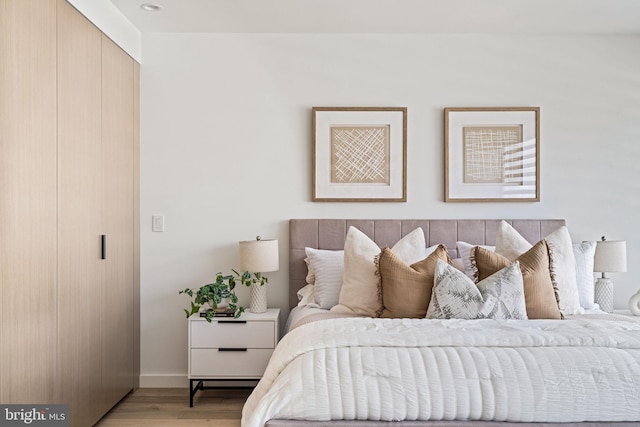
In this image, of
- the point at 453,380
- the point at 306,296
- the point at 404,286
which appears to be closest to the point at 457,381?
the point at 453,380

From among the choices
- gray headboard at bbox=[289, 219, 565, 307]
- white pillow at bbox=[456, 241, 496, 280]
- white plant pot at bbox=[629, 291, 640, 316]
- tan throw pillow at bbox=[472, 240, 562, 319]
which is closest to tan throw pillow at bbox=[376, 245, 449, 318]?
tan throw pillow at bbox=[472, 240, 562, 319]

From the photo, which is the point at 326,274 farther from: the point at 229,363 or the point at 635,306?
the point at 635,306

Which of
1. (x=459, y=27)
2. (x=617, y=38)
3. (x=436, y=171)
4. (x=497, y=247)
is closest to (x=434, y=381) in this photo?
(x=497, y=247)

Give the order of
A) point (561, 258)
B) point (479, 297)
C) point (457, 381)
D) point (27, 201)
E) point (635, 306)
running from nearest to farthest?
1. point (457, 381)
2. point (27, 201)
3. point (479, 297)
4. point (561, 258)
5. point (635, 306)

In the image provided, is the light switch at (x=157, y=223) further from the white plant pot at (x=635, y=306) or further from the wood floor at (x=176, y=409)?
the white plant pot at (x=635, y=306)

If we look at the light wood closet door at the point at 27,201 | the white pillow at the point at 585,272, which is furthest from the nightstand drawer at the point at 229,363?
the white pillow at the point at 585,272

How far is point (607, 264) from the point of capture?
3.34 metres

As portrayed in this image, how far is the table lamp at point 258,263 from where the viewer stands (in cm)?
329

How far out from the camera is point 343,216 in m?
3.65

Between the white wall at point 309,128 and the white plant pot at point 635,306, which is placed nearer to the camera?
the white plant pot at point 635,306

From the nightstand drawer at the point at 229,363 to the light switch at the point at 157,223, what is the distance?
36.4 inches

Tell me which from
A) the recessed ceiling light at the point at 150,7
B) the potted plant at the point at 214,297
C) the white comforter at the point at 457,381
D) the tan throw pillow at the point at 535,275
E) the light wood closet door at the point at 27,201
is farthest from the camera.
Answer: the potted plant at the point at 214,297

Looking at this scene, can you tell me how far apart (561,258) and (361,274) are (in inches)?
45.8

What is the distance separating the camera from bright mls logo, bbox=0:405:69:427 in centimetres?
205
